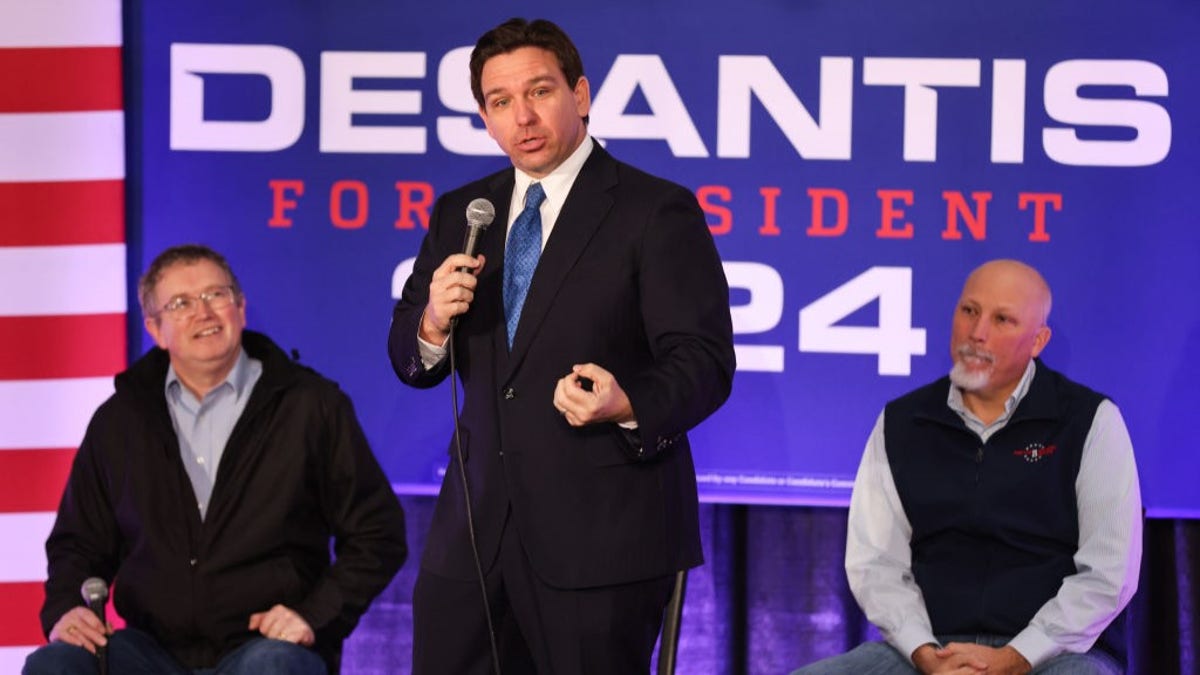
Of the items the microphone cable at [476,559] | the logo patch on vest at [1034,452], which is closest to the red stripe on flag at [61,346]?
the microphone cable at [476,559]

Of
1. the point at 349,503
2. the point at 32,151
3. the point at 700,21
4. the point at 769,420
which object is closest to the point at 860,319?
the point at 769,420

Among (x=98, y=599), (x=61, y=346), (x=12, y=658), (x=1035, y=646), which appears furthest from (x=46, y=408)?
(x=1035, y=646)

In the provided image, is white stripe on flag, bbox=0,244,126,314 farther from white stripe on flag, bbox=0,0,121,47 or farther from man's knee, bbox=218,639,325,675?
man's knee, bbox=218,639,325,675

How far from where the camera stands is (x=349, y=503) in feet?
11.2

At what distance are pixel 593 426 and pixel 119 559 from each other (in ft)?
5.47

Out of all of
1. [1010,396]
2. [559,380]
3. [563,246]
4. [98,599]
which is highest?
[563,246]

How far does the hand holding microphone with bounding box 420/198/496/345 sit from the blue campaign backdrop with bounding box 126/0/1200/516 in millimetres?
1874

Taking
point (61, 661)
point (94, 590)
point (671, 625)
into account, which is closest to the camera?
point (671, 625)

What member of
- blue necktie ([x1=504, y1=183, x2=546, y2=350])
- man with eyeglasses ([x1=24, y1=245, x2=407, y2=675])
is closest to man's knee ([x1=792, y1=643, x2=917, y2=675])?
man with eyeglasses ([x1=24, y1=245, x2=407, y2=675])

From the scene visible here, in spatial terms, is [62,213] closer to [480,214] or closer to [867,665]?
[480,214]

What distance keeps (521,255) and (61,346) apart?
2.35 metres

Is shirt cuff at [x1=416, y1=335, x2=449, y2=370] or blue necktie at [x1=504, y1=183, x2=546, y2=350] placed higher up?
blue necktie at [x1=504, y1=183, x2=546, y2=350]

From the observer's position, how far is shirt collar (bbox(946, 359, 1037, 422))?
3.43 metres

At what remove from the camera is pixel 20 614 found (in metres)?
4.30
